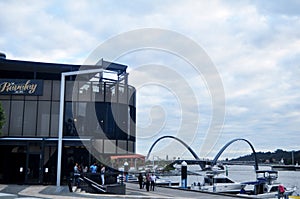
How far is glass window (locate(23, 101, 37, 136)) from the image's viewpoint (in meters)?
33.2

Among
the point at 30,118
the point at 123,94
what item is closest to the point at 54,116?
the point at 30,118

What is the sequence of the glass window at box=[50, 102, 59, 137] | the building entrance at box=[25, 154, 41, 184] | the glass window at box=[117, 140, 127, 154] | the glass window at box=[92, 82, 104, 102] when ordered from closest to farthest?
the building entrance at box=[25, 154, 41, 184], the glass window at box=[50, 102, 59, 137], the glass window at box=[92, 82, 104, 102], the glass window at box=[117, 140, 127, 154]

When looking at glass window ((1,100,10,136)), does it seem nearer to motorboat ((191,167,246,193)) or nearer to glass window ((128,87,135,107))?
glass window ((128,87,135,107))

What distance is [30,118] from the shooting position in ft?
110

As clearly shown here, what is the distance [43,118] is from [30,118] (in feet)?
3.66

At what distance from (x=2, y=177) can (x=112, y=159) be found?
987 cm

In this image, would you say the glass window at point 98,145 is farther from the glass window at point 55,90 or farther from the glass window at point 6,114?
the glass window at point 6,114

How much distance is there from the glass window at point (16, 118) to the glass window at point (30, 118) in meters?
0.38

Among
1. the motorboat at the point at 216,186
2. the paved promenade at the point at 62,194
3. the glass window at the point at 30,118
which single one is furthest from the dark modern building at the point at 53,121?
the motorboat at the point at 216,186

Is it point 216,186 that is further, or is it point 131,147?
point 216,186

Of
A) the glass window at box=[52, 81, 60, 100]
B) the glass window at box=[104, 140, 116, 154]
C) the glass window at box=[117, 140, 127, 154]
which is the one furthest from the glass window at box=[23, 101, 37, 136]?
the glass window at box=[117, 140, 127, 154]

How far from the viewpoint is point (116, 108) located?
37.8 m

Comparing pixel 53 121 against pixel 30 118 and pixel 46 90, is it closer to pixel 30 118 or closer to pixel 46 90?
pixel 30 118

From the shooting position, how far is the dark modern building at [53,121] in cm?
3128
